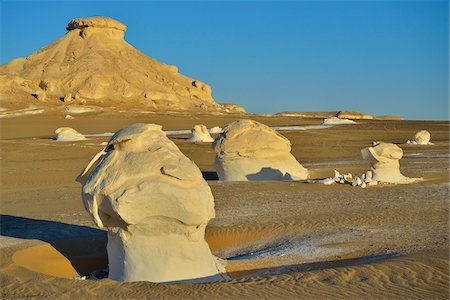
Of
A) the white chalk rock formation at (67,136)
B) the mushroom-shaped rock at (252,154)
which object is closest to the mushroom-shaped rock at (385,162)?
the mushroom-shaped rock at (252,154)

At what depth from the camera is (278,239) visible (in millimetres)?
10227

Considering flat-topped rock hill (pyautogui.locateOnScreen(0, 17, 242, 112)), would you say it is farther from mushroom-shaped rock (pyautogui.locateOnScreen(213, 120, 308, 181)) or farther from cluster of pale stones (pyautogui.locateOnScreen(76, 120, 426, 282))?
cluster of pale stones (pyautogui.locateOnScreen(76, 120, 426, 282))

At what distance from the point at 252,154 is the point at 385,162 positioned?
11.0ft

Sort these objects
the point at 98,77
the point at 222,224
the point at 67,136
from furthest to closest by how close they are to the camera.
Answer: the point at 98,77
the point at 67,136
the point at 222,224

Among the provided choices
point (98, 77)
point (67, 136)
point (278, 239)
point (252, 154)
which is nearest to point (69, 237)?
point (278, 239)

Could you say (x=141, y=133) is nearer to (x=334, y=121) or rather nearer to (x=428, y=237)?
(x=428, y=237)

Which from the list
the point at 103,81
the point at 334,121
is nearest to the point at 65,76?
the point at 103,81

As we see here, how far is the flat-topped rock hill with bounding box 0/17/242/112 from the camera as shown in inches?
2216

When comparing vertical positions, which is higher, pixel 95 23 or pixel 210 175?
A: pixel 95 23

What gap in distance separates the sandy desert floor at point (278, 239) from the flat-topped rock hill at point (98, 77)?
3610cm

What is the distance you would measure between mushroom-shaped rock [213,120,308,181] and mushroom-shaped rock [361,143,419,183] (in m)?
2.17

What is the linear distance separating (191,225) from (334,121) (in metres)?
39.7

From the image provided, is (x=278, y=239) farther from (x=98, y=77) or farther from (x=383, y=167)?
(x=98, y=77)

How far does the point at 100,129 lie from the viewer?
1539 inches
